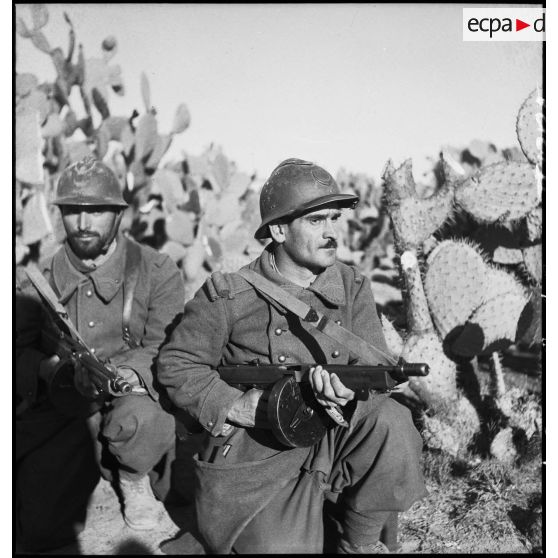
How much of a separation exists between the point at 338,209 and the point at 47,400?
1934 millimetres

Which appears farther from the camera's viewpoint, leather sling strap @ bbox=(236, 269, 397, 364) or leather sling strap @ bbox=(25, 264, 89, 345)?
leather sling strap @ bbox=(25, 264, 89, 345)

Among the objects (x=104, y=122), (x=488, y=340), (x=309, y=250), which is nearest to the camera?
(x=309, y=250)

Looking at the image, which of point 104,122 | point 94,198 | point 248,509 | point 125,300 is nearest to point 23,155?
point 104,122

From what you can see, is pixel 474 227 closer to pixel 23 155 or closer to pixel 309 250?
pixel 309 250

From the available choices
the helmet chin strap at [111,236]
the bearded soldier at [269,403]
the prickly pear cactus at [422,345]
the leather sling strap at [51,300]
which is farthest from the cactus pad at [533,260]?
A: the leather sling strap at [51,300]

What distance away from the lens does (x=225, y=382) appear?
119 inches

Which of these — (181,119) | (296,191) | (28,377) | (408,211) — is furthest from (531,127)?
(181,119)

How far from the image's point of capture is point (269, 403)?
106 inches

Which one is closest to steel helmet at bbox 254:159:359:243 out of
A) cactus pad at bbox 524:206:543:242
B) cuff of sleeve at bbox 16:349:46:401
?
cuff of sleeve at bbox 16:349:46:401

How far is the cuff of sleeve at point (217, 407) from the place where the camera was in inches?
115

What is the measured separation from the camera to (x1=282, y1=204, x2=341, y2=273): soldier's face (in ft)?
10.0

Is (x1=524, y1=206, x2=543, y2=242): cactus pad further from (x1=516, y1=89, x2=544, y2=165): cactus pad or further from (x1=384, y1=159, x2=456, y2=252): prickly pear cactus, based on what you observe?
(x1=384, y1=159, x2=456, y2=252): prickly pear cactus

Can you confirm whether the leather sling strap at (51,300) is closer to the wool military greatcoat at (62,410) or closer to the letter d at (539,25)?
the wool military greatcoat at (62,410)

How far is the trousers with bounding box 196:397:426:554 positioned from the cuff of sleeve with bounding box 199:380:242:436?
0.12 m
